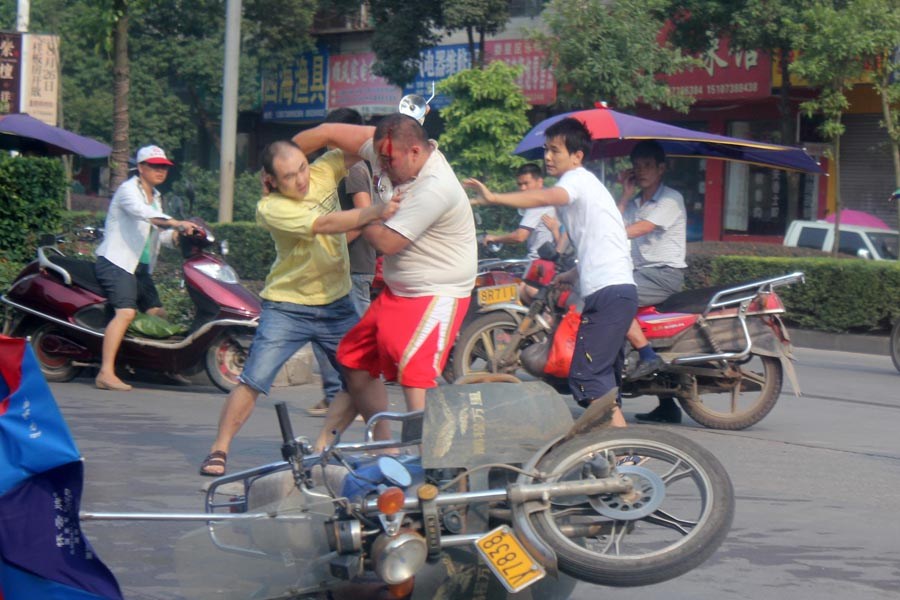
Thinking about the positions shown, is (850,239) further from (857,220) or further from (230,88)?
(230,88)

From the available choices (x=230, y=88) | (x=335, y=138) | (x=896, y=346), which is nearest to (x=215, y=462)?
(x=335, y=138)

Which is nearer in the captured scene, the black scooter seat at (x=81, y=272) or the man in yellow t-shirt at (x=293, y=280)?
the man in yellow t-shirt at (x=293, y=280)

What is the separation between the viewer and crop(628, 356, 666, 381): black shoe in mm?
7750

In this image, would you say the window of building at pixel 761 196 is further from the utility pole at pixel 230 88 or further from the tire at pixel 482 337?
the tire at pixel 482 337

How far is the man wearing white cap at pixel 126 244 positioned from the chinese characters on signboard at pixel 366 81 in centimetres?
1613

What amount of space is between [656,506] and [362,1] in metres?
24.3

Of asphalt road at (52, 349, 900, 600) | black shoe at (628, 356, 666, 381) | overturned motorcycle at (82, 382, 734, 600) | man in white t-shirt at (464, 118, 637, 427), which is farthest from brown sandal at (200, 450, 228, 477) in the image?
black shoe at (628, 356, 666, 381)

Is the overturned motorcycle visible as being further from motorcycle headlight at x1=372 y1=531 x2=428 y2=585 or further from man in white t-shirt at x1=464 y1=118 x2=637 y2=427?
man in white t-shirt at x1=464 y1=118 x2=637 y2=427

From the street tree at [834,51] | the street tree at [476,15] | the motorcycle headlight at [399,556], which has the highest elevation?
the street tree at [476,15]

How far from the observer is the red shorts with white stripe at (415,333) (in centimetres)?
512

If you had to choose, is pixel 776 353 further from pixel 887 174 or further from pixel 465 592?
pixel 887 174

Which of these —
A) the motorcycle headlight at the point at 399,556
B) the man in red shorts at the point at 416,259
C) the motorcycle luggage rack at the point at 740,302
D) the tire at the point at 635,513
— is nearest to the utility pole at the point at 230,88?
the motorcycle luggage rack at the point at 740,302

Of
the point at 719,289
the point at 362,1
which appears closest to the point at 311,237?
the point at 719,289

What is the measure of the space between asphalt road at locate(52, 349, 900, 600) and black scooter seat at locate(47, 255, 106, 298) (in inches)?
30.1
